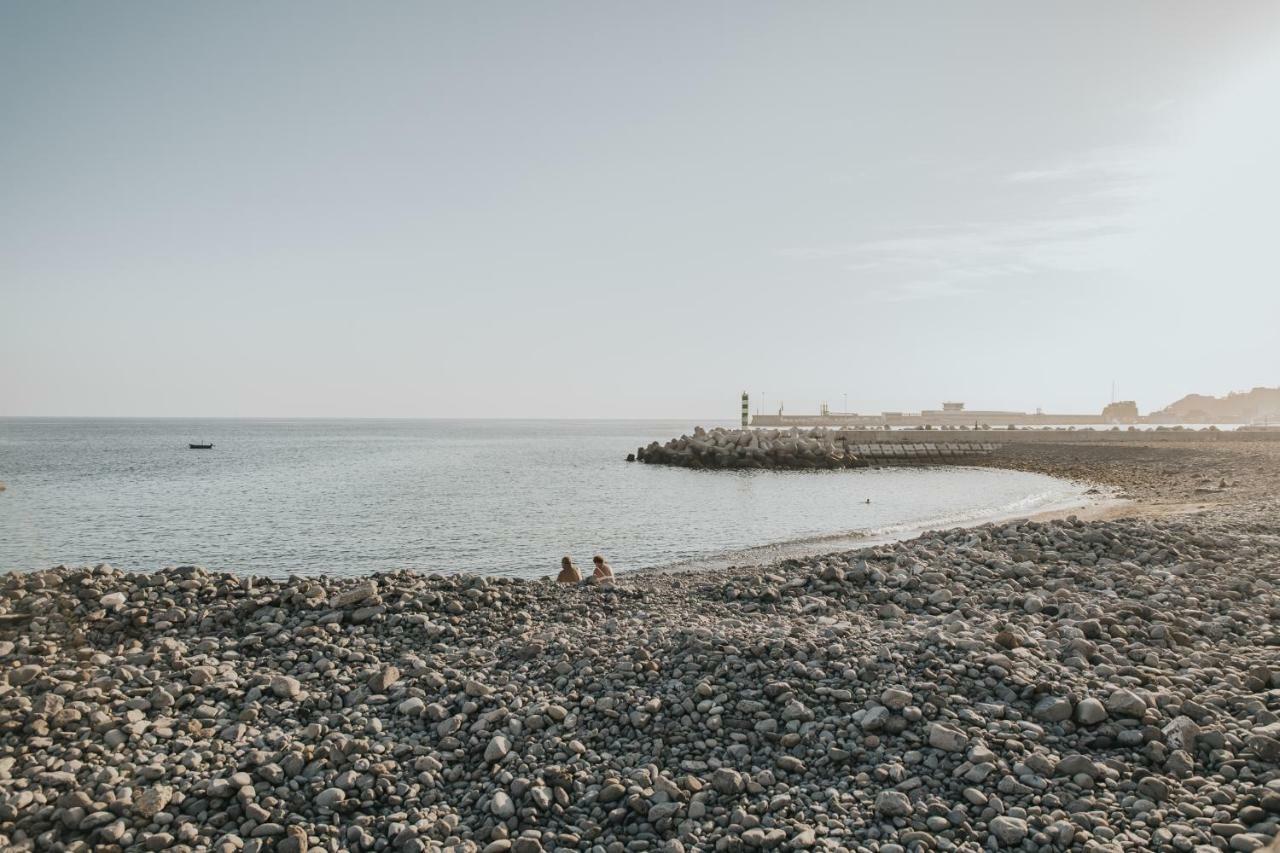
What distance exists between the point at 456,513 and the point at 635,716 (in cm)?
2495

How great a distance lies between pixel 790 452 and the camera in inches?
2315

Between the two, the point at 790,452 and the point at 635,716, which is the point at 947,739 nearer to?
the point at 635,716

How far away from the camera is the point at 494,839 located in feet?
17.8

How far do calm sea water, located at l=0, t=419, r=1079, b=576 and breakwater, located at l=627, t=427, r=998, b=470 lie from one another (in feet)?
16.3

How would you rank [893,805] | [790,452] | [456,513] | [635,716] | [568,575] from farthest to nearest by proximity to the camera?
[790,452]
[456,513]
[568,575]
[635,716]
[893,805]

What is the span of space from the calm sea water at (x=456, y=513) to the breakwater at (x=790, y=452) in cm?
497

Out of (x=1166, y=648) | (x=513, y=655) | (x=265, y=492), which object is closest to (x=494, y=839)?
(x=513, y=655)

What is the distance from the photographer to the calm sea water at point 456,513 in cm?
2167

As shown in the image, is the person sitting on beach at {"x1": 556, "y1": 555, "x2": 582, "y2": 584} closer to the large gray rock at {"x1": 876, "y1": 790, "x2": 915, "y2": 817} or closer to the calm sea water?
the calm sea water

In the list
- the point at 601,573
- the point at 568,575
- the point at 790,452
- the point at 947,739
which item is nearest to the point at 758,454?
the point at 790,452

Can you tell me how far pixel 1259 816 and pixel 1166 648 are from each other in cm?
365

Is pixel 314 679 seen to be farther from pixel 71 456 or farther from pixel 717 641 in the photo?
pixel 71 456

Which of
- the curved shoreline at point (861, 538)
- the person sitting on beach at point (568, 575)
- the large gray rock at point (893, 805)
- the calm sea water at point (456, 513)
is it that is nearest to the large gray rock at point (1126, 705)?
the large gray rock at point (893, 805)

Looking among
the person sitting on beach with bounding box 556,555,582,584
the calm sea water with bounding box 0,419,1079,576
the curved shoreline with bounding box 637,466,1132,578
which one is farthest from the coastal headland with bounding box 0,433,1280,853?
the calm sea water with bounding box 0,419,1079,576
